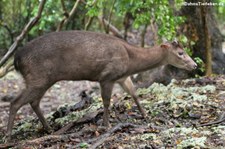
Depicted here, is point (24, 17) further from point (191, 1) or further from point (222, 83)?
point (222, 83)

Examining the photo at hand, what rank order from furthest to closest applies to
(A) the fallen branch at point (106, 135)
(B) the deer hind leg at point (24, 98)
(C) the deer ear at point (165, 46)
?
(C) the deer ear at point (165, 46) < (B) the deer hind leg at point (24, 98) < (A) the fallen branch at point (106, 135)

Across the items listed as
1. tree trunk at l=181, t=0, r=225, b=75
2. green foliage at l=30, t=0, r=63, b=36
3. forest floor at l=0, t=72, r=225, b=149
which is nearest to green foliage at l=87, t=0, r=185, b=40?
forest floor at l=0, t=72, r=225, b=149

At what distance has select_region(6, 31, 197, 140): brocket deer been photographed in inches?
254

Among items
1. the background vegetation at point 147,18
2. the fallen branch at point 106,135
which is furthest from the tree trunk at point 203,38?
the fallen branch at point 106,135

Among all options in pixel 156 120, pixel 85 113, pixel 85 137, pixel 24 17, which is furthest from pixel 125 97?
pixel 24 17

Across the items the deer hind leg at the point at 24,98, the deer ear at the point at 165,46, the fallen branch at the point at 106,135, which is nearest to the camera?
the fallen branch at the point at 106,135

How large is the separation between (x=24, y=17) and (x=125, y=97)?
8.85m

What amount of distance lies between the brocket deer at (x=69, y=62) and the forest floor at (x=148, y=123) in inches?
14.0

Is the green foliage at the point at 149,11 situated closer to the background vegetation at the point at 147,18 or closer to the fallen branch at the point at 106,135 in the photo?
the background vegetation at the point at 147,18

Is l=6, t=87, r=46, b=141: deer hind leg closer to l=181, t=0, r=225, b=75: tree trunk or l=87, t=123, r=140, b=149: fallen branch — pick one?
l=87, t=123, r=140, b=149: fallen branch

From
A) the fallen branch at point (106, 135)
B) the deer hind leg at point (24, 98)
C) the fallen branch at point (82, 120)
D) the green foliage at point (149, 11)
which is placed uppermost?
the green foliage at point (149, 11)

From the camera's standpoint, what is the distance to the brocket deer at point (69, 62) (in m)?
6.45

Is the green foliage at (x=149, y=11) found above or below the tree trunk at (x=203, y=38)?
above

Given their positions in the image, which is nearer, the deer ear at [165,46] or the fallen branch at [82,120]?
the fallen branch at [82,120]
